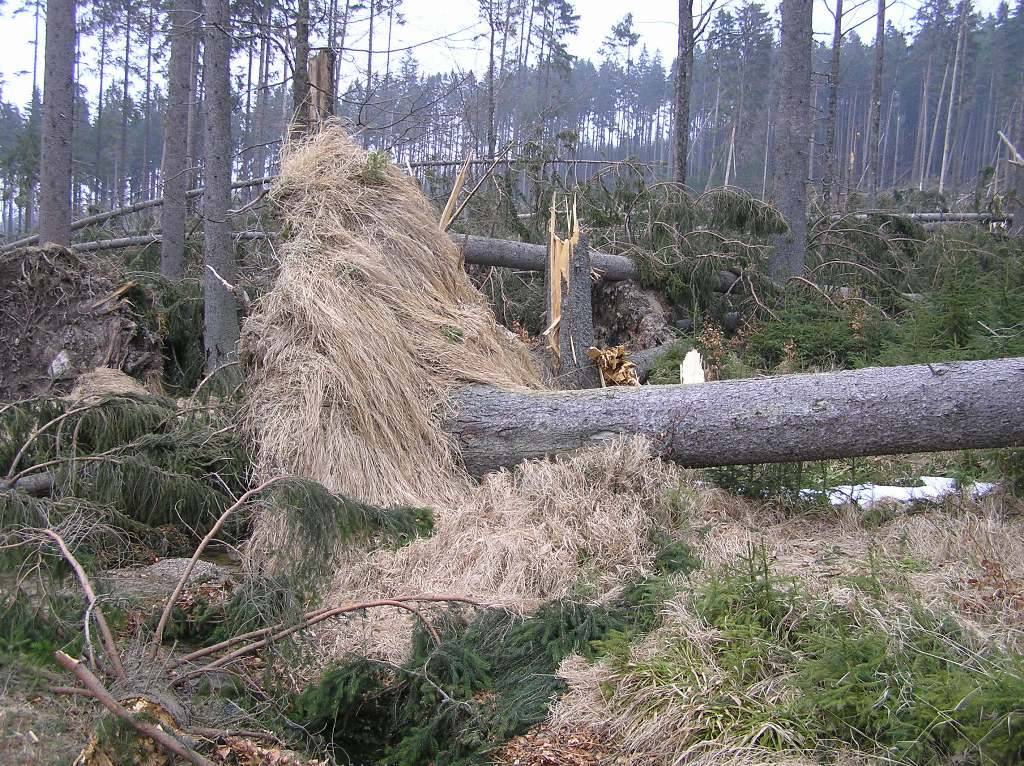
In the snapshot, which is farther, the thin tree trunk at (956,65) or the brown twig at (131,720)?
the thin tree trunk at (956,65)

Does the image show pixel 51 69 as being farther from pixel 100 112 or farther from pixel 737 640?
pixel 100 112

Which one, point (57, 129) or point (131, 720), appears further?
point (57, 129)

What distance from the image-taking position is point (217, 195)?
7.18 metres

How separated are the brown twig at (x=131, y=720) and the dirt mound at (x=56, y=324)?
419 centimetres

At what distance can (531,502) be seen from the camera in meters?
4.25

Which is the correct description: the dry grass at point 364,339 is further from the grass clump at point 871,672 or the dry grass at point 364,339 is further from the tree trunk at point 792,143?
the tree trunk at point 792,143

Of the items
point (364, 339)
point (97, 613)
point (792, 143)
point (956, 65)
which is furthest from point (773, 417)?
point (956, 65)

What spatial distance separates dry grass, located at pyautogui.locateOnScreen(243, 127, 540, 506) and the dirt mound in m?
1.68

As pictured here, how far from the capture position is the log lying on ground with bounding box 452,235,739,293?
8.41 m

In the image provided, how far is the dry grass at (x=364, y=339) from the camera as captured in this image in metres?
4.54

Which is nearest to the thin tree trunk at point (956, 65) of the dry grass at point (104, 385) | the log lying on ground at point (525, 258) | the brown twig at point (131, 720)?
the log lying on ground at point (525, 258)

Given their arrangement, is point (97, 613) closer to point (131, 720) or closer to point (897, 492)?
point (131, 720)

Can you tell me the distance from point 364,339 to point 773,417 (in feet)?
8.15

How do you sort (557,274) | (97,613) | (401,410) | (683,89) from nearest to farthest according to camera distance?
(97,613) → (401,410) → (557,274) → (683,89)
